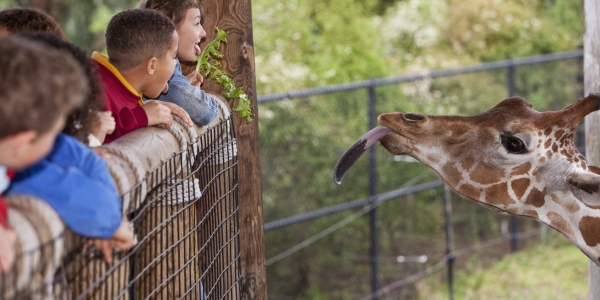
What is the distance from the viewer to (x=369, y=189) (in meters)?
7.86

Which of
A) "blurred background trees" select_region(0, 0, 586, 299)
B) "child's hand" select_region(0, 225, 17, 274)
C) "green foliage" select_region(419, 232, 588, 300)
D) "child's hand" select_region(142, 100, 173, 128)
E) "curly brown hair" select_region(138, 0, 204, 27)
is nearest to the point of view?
"child's hand" select_region(0, 225, 17, 274)

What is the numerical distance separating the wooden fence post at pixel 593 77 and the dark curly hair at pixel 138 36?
107 inches

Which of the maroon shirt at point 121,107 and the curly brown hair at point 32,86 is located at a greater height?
the curly brown hair at point 32,86

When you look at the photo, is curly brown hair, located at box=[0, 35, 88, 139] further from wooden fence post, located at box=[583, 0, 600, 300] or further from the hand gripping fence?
wooden fence post, located at box=[583, 0, 600, 300]

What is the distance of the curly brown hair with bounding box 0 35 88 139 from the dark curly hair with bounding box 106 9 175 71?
3.76ft

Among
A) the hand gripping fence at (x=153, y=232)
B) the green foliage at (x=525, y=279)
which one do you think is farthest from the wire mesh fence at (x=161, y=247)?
the green foliage at (x=525, y=279)

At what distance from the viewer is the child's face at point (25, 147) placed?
4.51 ft

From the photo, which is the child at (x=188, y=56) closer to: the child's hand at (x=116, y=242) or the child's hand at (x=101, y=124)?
the child's hand at (x=101, y=124)

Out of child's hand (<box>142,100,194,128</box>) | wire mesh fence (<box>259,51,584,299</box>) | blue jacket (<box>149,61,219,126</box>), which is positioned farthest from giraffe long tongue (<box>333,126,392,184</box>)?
wire mesh fence (<box>259,51,584,299</box>)

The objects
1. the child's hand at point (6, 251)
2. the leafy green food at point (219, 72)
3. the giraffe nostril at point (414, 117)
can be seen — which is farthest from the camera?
the giraffe nostril at point (414, 117)

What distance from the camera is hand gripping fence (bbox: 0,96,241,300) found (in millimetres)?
1373

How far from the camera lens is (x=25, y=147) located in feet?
4.58

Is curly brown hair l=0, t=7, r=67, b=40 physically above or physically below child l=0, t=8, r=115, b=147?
above

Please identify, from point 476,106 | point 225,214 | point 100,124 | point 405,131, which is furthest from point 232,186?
point 476,106
